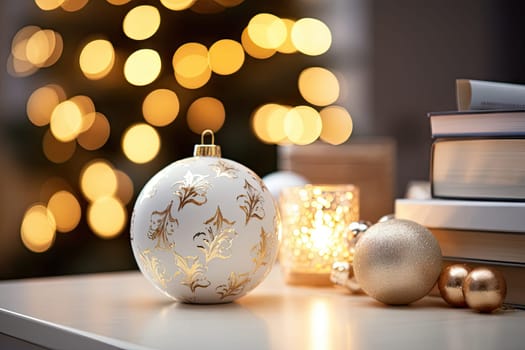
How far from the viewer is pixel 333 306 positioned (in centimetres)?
78

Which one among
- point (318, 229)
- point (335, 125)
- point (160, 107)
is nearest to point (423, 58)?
point (335, 125)

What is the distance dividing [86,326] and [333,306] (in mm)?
252

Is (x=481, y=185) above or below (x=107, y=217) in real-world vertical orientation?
above

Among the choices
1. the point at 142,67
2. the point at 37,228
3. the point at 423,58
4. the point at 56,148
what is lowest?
the point at 37,228

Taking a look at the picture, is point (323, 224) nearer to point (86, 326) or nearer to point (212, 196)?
point (212, 196)

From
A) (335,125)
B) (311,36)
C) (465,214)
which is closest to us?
(465,214)

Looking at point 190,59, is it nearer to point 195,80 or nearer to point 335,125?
point 195,80

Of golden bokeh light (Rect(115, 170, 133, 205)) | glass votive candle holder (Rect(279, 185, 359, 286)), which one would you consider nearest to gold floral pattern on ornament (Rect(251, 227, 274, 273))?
glass votive candle holder (Rect(279, 185, 359, 286))

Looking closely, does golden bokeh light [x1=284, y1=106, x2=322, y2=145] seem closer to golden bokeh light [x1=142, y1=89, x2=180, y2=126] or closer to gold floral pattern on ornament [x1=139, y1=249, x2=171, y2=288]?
golden bokeh light [x1=142, y1=89, x2=180, y2=126]

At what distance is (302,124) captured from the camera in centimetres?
263

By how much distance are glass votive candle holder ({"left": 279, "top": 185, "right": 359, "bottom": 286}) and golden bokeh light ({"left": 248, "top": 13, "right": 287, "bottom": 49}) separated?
4.48 ft

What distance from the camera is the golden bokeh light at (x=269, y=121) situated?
2.26m

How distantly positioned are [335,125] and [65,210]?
4.46 ft

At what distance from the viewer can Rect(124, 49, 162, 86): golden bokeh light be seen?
206 centimetres
